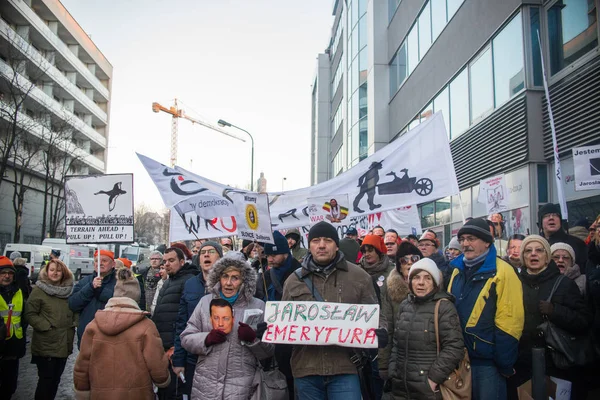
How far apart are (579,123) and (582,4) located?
236 centimetres

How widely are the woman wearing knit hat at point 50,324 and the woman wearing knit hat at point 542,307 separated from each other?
5214mm

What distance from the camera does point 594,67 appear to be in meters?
9.44

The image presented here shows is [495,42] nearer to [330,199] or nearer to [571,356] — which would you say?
[330,199]

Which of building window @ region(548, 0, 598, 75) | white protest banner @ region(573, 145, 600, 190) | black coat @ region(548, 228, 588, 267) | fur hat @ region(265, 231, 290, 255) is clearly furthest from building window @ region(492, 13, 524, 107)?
fur hat @ region(265, 231, 290, 255)

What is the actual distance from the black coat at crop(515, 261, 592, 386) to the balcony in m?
41.8

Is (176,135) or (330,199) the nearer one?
(330,199)

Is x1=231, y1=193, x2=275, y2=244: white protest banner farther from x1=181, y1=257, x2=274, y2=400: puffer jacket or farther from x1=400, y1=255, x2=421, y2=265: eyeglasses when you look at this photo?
x1=181, y1=257, x2=274, y2=400: puffer jacket

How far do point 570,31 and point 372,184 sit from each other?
633 cm

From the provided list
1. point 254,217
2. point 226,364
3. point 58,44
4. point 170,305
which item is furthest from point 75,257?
point 226,364

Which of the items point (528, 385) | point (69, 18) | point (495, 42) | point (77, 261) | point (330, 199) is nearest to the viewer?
point (528, 385)

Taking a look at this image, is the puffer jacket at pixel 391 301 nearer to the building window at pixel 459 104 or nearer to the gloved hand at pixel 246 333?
the gloved hand at pixel 246 333

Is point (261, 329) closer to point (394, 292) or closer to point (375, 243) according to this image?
point (394, 292)

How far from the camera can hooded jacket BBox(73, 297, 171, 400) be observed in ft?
13.8

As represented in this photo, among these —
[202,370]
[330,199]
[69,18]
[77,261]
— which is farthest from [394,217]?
[69,18]
